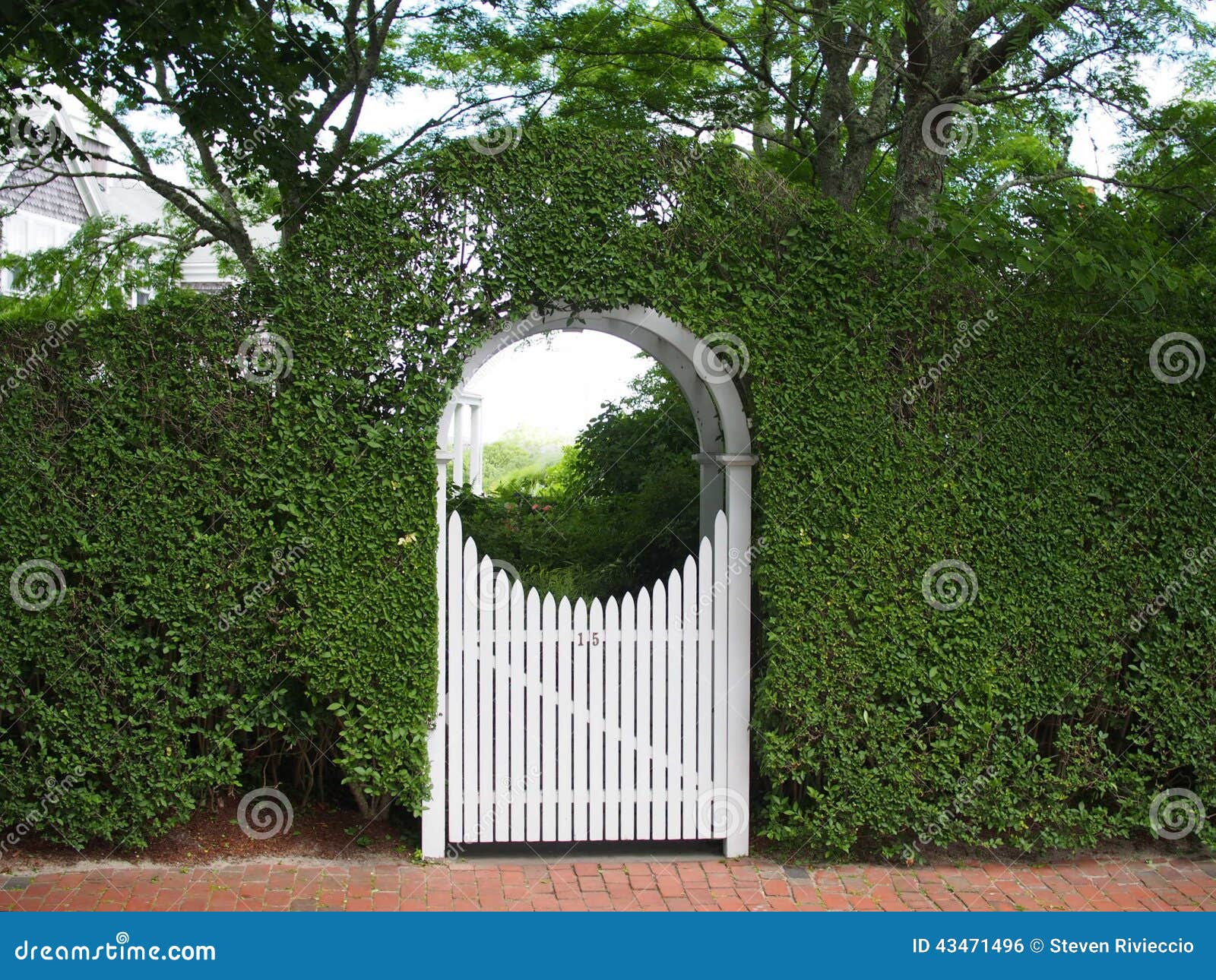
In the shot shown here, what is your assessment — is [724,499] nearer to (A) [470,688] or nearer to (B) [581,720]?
(B) [581,720]

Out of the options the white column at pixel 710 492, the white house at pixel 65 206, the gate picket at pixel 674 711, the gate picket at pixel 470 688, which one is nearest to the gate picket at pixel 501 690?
the gate picket at pixel 470 688

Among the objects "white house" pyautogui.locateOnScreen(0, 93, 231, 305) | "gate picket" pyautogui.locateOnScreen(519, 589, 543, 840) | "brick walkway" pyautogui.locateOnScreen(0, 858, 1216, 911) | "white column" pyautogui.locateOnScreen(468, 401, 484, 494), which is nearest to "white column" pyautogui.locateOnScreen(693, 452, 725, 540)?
"gate picket" pyautogui.locateOnScreen(519, 589, 543, 840)

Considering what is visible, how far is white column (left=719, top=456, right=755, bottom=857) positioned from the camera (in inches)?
234

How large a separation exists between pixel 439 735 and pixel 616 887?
4.08ft

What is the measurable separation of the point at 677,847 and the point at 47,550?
3.80 meters

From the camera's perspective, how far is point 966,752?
5984 millimetres

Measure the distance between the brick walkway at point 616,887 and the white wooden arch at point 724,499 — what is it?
36 cm

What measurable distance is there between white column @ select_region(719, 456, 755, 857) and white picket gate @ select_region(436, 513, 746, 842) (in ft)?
0.08

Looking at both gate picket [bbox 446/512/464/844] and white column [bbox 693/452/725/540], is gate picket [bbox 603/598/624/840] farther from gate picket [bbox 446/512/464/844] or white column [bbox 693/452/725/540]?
white column [bbox 693/452/725/540]

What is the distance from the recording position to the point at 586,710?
232 inches

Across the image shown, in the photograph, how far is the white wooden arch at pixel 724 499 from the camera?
19.0 feet

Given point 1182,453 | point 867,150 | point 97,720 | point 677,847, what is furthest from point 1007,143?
point 97,720

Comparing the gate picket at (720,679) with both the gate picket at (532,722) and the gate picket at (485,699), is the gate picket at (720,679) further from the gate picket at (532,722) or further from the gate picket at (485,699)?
the gate picket at (485,699)

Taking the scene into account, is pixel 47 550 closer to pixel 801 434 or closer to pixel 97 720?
pixel 97 720
